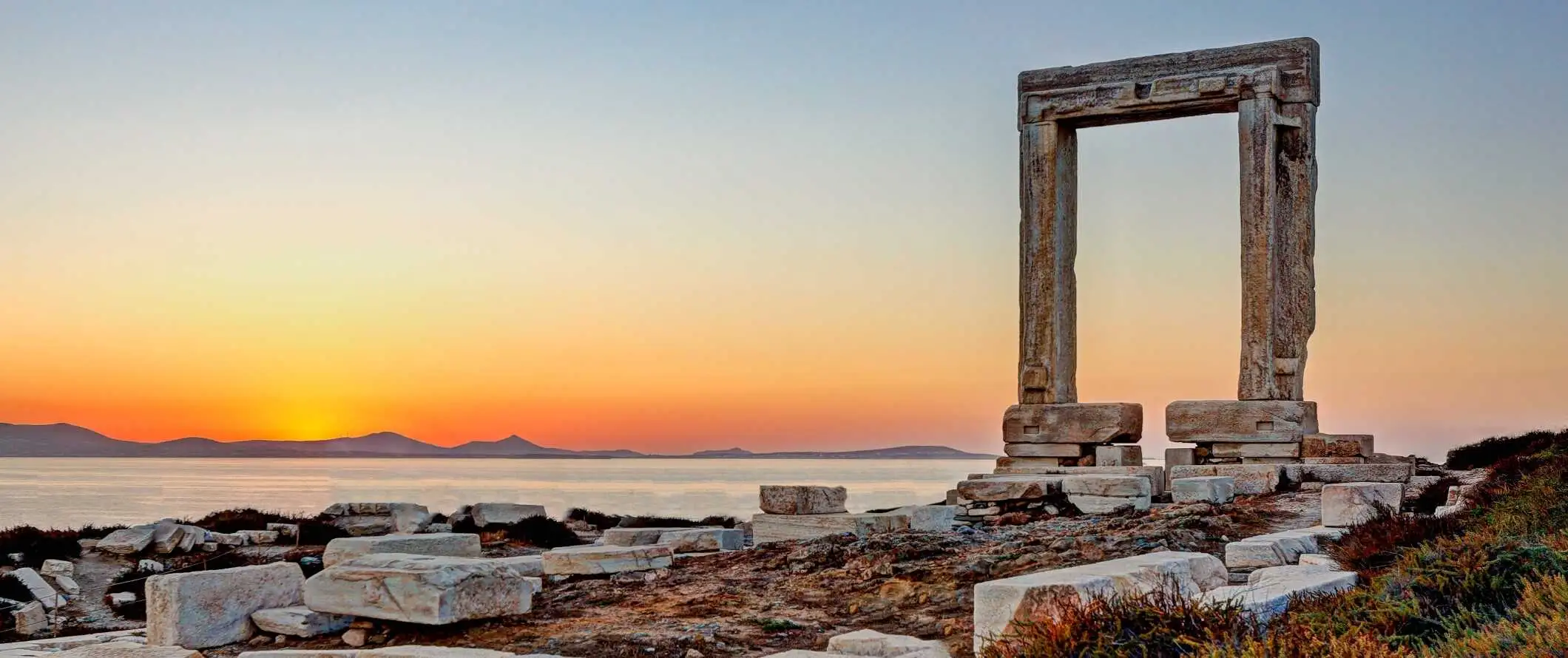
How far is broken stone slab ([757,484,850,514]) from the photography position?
637 inches

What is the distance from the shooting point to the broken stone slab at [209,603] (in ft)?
31.9

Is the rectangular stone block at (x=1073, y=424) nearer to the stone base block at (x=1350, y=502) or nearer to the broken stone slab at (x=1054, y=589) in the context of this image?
the stone base block at (x=1350, y=502)

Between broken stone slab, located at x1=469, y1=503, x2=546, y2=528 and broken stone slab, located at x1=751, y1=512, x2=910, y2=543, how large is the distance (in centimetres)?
562

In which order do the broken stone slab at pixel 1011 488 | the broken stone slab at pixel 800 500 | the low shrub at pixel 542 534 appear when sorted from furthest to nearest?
the low shrub at pixel 542 534 → the broken stone slab at pixel 800 500 → the broken stone slab at pixel 1011 488

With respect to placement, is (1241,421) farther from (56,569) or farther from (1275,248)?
(56,569)

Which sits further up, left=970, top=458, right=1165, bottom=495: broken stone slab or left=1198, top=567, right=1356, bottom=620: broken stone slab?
left=970, top=458, right=1165, bottom=495: broken stone slab

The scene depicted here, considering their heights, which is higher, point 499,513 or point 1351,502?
point 1351,502

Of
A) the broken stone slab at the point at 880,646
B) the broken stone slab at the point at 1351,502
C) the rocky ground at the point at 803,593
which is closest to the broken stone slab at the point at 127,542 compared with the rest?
the rocky ground at the point at 803,593

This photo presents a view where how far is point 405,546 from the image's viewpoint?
13.3m

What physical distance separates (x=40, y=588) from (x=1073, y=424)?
12.9 metres

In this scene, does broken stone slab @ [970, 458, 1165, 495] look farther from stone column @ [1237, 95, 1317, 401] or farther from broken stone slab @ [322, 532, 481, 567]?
broken stone slab @ [322, 532, 481, 567]

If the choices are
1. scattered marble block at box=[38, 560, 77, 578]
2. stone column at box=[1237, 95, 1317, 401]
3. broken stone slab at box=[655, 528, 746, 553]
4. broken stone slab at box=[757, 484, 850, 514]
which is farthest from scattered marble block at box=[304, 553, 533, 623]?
stone column at box=[1237, 95, 1317, 401]

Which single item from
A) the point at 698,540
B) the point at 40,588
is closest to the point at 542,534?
the point at 698,540

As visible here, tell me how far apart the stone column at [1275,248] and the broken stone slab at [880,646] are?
1237cm
